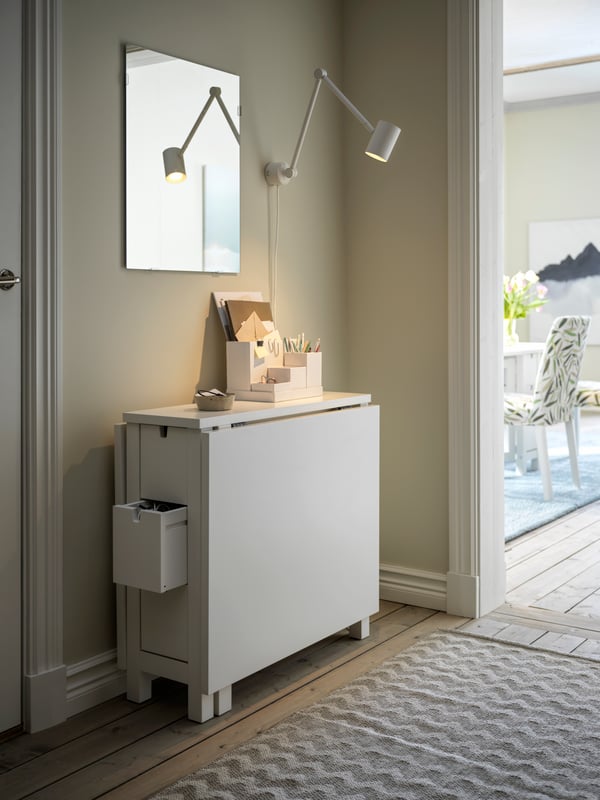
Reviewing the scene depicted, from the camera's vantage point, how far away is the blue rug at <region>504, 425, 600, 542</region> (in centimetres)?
432

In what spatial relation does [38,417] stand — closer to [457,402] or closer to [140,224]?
[140,224]

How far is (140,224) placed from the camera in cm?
242

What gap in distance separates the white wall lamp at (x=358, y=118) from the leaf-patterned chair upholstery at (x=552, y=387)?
2.25 metres

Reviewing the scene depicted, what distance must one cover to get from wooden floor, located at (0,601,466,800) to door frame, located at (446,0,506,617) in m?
→ 0.50

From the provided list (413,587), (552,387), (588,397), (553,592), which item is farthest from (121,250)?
(588,397)

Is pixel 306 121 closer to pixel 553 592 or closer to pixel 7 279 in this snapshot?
pixel 7 279

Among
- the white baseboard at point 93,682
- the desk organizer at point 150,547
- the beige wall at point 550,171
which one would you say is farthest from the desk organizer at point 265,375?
the beige wall at point 550,171

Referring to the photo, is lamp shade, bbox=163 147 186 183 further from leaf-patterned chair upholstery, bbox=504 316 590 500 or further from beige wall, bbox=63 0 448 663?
leaf-patterned chair upholstery, bbox=504 316 590 500

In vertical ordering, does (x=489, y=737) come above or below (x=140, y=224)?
below

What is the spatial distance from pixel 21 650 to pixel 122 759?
37 cm

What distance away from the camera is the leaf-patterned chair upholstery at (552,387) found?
188 inches

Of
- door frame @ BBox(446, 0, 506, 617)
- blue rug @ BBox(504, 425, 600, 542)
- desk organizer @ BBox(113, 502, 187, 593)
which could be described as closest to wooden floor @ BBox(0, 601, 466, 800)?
desk organizer @ BBox(113, 502, 187, 593)

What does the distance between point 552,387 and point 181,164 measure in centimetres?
288

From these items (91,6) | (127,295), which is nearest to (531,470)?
(127,295)
